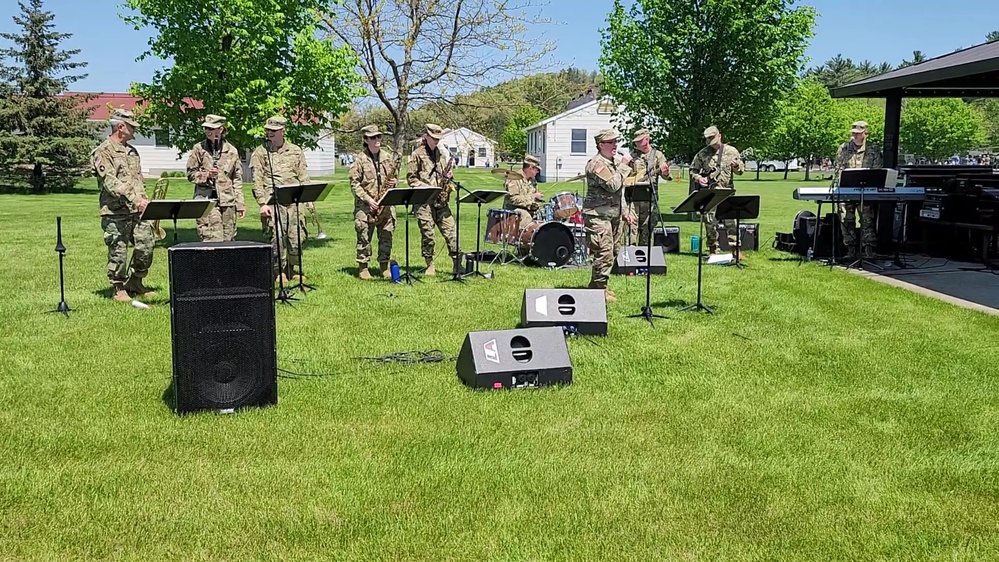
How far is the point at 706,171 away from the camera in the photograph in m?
13.9

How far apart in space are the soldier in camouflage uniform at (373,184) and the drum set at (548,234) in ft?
7.83

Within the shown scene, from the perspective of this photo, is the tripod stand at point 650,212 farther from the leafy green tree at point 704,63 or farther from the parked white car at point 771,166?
the parked white car at point 771,166

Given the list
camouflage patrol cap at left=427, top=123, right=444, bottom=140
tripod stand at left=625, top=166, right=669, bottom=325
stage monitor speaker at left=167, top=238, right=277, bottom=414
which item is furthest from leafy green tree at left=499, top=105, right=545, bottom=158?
stage monitor speaker at left=167, top=238, right=277, bottom=414

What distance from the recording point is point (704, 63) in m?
23.2

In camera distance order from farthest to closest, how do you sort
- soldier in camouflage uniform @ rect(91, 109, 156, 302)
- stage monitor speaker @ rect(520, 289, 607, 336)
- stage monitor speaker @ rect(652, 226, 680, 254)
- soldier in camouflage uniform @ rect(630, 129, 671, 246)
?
stage monitor speaker @ rect(652, 226, 680, 254) < soldier in camouflage uniform @ rect(630, 129, 671, 246) < soldier in camouflage uniform @ rect(91, 109, 156, 302) < stage monitor speaker @ rect(520, 289, 607, 336)

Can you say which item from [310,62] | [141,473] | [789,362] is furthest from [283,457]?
[310,62]

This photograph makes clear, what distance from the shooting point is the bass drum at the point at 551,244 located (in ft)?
41.9

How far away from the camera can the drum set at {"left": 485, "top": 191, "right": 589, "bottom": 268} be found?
12797 mm

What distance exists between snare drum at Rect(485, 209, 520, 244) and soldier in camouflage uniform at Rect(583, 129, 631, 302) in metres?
3.70

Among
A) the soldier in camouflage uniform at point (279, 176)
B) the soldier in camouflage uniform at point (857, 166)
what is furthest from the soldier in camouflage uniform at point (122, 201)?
the soldier in camouflage uniform at point (857, 166)

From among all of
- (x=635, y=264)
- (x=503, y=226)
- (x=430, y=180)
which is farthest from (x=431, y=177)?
(x=635, y=264)

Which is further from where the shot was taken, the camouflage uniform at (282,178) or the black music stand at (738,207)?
the camouflage uniform at (282,178)

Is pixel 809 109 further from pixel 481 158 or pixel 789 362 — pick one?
pixel 789 362

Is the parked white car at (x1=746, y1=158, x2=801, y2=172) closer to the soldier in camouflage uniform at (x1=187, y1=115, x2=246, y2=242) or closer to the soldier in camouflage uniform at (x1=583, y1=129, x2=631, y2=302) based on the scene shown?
the soldier in camouflage uniform at (x1=583, y1=129, x2=631, y2=302)
